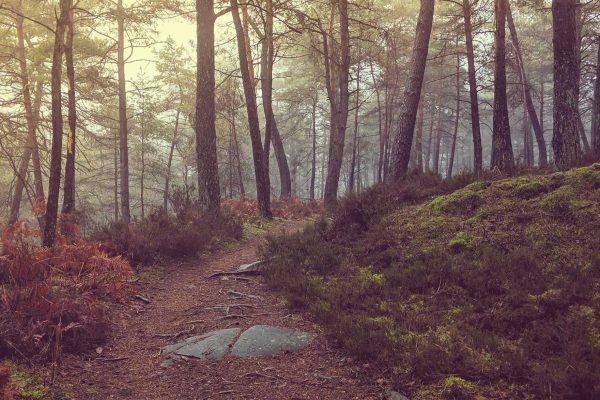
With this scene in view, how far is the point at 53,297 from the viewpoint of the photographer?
454 centimetres

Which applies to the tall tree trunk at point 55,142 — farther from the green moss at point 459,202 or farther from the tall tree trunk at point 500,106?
the tall tree trunk at point 500,106

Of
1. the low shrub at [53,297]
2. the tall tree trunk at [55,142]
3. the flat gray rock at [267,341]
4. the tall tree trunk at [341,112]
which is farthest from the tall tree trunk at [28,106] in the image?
the flat gray rock at [267,341]

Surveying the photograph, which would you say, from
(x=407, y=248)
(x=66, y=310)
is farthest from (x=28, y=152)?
(x=407, y=248)

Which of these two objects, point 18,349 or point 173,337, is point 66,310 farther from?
point 173,337

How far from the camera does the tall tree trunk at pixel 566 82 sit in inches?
286

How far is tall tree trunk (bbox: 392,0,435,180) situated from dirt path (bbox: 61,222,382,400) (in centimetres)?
575

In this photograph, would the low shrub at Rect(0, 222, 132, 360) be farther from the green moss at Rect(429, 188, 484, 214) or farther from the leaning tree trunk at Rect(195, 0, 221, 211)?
the green moss at Rect(429, 188, 484, 214)

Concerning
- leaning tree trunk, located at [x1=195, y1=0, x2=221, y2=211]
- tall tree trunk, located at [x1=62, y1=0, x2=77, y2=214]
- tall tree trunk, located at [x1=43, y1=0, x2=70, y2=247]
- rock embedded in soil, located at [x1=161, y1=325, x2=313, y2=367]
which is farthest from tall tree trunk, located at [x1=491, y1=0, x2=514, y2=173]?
tall tree trunk, located at [x1=62, y1=0, x2=77, y2=214]

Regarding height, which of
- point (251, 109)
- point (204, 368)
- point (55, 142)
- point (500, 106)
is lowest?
point (204, 368)

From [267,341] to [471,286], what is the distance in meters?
2.48

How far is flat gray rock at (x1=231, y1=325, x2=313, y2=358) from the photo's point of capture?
424cm

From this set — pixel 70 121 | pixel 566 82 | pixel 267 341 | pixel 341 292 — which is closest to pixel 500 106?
pixel 566 82

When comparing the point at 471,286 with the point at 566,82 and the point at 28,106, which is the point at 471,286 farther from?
the point at 28,106

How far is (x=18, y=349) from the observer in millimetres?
3717
